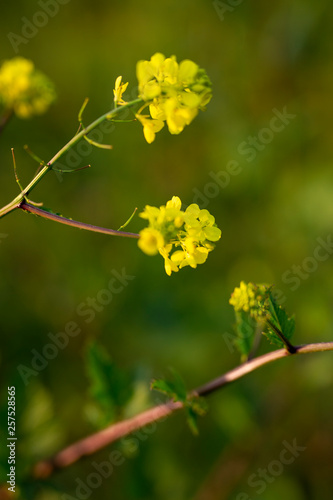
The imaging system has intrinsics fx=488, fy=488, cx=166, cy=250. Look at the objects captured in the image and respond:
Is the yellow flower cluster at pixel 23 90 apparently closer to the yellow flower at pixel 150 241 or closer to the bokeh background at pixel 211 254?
the yellow flower at pixel 150 241

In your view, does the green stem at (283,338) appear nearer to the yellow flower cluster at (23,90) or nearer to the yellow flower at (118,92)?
the yellow flower at (118,92)

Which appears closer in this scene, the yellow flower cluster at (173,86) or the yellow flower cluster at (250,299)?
the yellow flower cluster at (173,86)

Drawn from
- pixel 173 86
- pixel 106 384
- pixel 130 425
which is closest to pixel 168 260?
pixel 173 86

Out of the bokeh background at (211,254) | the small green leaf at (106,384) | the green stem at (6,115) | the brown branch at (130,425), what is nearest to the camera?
the brown branch at (130,425)

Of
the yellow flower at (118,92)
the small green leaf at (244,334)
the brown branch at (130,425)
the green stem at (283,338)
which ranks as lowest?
the brown branch at (130,425)

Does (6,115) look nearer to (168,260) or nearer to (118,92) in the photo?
(118,92)

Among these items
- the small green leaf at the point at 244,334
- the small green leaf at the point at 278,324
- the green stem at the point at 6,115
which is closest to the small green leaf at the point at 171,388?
the small green leaf at the point at 244,334

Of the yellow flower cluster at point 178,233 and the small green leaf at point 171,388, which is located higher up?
the yellow flower cluster at point 178,233

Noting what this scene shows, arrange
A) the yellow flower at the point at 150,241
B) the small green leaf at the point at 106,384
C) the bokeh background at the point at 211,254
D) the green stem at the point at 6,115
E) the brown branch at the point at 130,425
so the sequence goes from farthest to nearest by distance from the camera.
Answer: the bokeh background at the point at 211,254 → the small green leaf at the point at 106,384 → the green stem at the point at 6,115 → the brown branch at the point at 130,425 → the yellow flower at the point at 150,241
